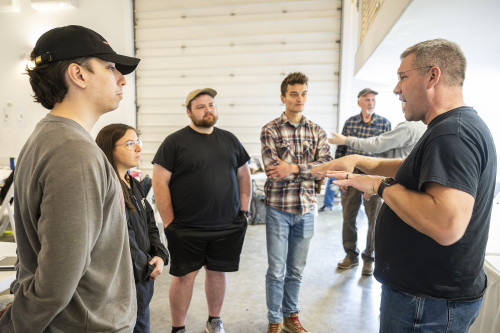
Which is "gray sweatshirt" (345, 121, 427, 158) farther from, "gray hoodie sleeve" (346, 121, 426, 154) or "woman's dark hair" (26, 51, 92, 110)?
"woman's dark hair" (26, 51, 92, 110)

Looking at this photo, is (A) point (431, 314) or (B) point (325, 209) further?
(B) point (325, 209)

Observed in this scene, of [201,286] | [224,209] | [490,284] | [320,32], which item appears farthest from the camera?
[320,32]

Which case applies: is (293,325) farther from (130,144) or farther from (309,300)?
(130,144)

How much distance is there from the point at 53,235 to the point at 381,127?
3.82 meters

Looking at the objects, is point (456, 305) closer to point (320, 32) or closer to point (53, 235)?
point (53, 235)

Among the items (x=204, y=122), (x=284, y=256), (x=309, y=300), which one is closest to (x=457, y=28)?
(x=204, y=122)

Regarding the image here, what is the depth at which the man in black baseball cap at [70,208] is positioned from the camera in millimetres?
880

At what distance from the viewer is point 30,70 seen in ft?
3.32

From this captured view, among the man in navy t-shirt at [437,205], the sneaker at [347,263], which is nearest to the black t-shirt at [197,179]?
the man in navy t-shirt at [437,205]

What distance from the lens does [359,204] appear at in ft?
12.3

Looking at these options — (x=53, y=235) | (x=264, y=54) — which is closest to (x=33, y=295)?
(x=53, y=235)

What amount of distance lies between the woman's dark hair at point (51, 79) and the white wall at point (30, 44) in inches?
241

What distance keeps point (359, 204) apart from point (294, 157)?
1621mm

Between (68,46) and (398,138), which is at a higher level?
(68,46)
